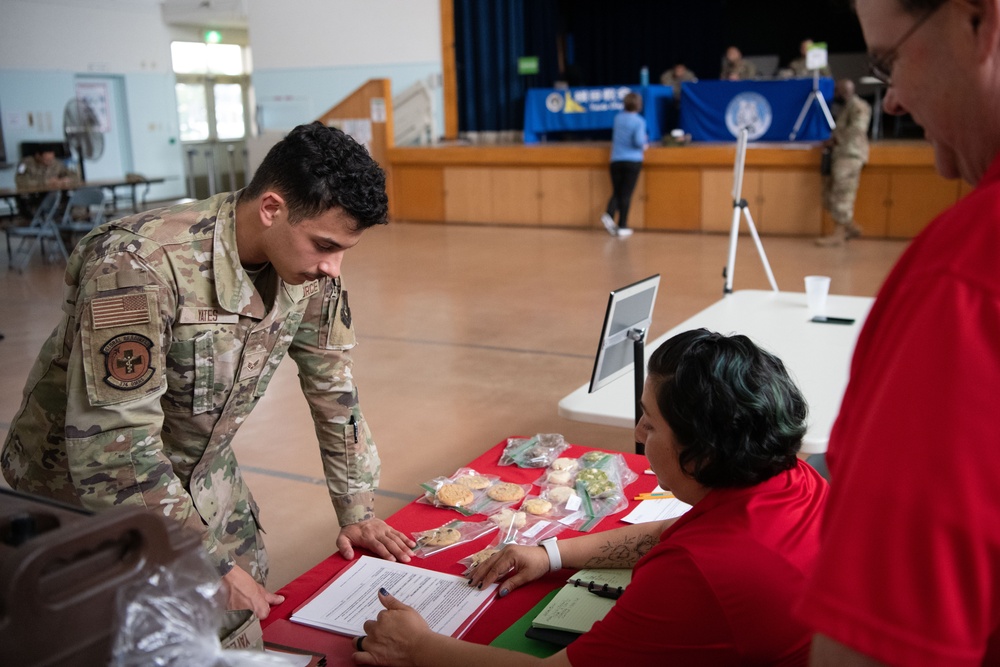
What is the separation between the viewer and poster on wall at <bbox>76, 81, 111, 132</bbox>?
45.4 feet

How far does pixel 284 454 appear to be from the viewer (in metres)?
3.99

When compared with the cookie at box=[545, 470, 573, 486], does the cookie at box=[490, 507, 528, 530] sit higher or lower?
lower

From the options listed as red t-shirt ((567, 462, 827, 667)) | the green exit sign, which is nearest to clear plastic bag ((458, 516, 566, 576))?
red t-shirt ((567, 462, 827, 667))

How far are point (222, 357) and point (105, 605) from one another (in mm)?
1083

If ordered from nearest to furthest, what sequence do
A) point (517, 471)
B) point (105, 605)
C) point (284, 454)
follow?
point (105, 605)
point (517, 471)
point (284, 454)

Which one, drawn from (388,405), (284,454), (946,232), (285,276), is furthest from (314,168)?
(388,405)

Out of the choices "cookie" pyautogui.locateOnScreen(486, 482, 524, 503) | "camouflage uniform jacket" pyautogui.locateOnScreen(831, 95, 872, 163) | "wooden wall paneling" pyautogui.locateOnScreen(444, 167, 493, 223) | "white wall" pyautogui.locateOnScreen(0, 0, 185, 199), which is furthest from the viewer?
"white wall" pyautogui.locateOnScreen(0, 0, 185, 199)

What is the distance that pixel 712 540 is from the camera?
1.20 meters

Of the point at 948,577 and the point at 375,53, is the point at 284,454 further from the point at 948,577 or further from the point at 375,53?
the point at 375,53

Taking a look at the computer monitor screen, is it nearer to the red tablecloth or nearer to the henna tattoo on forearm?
the red tablecloth

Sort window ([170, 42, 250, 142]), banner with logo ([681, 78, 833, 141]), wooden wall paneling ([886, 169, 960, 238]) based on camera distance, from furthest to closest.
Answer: window ([170, 42, 250, 142]) → banner with logo ([681, 78, 833, 141]) → wooden wall paneling ([886, 169, 960, 238])

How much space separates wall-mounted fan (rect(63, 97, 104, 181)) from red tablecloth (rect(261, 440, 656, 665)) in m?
13.2

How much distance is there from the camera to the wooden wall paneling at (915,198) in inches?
344

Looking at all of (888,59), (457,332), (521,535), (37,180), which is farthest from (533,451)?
(37,180)
